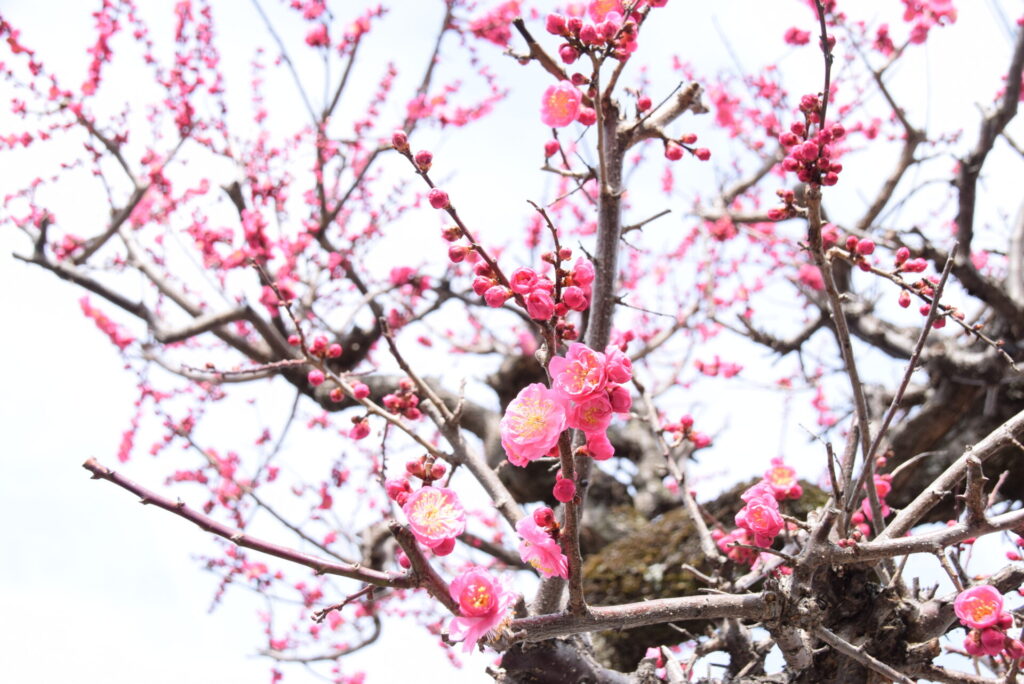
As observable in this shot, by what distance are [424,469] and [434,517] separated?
4.4 inches

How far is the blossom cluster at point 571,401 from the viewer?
1.25 metres

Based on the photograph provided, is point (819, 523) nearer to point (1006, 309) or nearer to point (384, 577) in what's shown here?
point (384, 577)

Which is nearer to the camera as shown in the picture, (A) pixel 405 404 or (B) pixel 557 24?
(B) pixel 557 24

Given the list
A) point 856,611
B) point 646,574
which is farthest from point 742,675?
point 646,574

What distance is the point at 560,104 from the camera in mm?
2350

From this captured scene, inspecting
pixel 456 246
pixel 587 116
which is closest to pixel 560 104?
pixel 587 116

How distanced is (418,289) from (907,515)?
14.9 ft

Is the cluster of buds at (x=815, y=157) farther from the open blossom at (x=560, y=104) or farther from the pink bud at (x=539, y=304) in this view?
the pink bud at (x=539, y=304)

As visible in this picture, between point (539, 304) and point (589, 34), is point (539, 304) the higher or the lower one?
the lower one

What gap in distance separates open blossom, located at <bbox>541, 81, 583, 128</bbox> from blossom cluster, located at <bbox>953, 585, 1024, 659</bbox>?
183 cm

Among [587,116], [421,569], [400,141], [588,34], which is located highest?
[587,116]

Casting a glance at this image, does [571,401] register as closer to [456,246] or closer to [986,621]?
[456,246]

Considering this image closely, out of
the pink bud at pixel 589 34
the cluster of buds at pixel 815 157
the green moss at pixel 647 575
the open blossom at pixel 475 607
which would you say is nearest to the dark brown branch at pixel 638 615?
the open blossom at pixel 475 607

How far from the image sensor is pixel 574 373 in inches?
49.7
